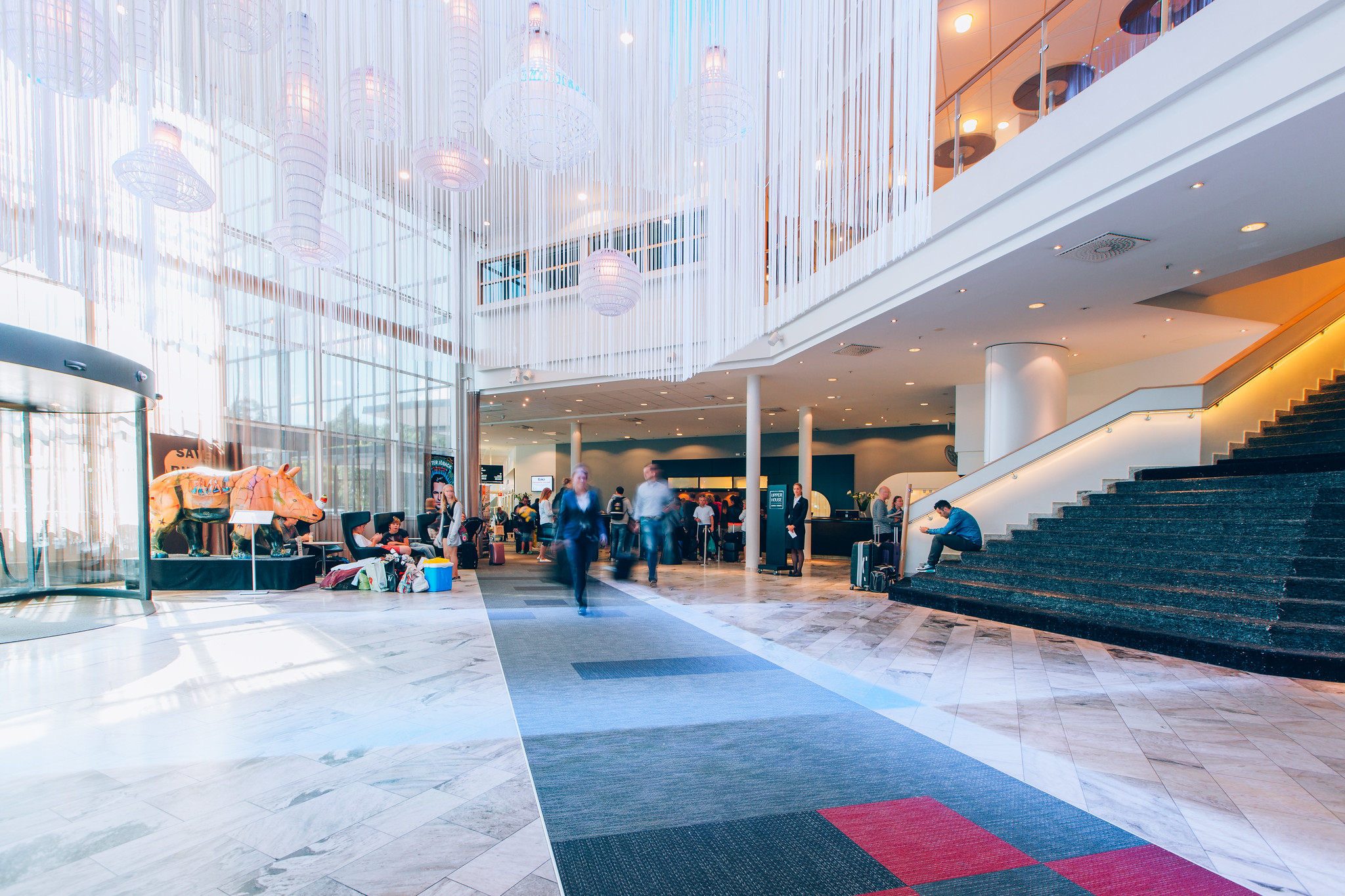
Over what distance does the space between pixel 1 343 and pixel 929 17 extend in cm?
689

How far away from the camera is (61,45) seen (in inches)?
123

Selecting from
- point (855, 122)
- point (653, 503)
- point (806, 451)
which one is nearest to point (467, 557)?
point (653, 503)

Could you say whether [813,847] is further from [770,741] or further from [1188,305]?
[1188,305]

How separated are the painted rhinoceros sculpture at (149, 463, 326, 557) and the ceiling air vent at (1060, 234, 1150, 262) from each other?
404 inches

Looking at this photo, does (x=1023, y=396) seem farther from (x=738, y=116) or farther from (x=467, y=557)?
(x=467, y=557)

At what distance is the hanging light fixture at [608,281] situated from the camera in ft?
23.4

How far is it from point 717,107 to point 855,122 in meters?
0.95

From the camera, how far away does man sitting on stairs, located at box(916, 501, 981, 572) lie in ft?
31.0

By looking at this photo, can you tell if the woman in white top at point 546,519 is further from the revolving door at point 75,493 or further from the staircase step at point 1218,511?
the staircase step at point 1218,511

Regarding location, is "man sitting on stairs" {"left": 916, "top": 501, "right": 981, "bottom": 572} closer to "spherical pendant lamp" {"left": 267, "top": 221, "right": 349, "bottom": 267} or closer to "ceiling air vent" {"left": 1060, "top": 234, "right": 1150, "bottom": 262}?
"ceiling air vent" {"left": 1060, "top": 234, "right": 1150, "bottom": 262}

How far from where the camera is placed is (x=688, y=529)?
1579 cm

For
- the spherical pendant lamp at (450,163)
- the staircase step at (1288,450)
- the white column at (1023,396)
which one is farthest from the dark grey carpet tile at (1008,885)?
the white column at (1023,396)

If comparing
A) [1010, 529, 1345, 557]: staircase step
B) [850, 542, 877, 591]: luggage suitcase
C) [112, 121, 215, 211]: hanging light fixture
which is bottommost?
[850, 542, 877, 591]: luggage suitcase

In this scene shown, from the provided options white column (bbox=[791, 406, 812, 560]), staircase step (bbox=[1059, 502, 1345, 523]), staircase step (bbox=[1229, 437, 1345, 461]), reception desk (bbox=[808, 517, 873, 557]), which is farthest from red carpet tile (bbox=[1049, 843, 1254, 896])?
reception desk (bbox=[808, 517, 873, 557])
